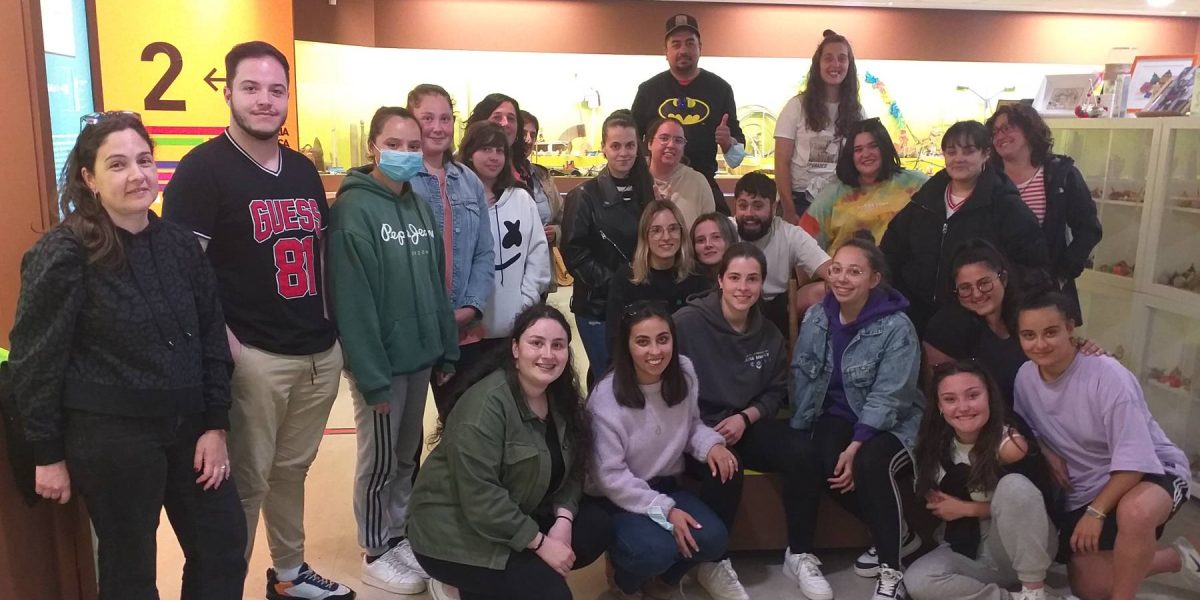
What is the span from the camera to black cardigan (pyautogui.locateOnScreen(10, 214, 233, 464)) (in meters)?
1.82

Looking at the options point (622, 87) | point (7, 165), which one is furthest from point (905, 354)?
point (622, 87)

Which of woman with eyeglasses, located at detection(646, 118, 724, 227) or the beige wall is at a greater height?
the beige wall

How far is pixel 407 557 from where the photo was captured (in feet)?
9.66

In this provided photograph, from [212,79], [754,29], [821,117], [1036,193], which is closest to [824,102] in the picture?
[821,117]

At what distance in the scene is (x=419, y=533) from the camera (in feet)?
8.14

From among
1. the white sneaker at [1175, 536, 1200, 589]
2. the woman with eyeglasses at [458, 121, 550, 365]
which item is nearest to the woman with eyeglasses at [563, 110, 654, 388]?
the woman with eyeglasses at [458, 121, 550, 365]

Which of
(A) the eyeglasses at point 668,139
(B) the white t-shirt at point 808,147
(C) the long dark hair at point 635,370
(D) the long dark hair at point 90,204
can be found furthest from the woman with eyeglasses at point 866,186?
(D) the long dark hair at point 90,204

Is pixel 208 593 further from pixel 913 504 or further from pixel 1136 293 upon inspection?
pixel 1136 293

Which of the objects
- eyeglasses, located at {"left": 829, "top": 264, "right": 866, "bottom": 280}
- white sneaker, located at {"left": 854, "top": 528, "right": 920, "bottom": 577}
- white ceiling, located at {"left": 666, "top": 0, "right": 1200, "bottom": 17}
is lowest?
white sneaker, located at {"left": 854, "top": 528, "right": 920, "bottom": 577}

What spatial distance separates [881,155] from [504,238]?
5.26 ft

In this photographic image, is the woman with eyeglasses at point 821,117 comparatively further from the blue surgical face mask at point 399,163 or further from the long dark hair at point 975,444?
the blue surgical face mask at point 399,163

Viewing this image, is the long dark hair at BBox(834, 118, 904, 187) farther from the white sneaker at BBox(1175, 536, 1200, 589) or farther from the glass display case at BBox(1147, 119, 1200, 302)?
the white sneaker at BBox(1175, 536, 1200, 589)

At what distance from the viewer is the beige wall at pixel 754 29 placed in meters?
7.54

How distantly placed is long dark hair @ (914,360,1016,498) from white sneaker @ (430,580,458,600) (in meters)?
1.57
